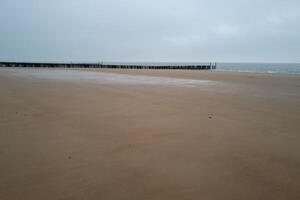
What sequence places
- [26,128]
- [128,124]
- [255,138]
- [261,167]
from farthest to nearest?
[128,124] → [26,128] → [255,138] → [261,167]

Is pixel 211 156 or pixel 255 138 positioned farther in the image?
pixel 255 138

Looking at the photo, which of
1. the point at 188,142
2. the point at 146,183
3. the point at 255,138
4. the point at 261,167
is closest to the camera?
the point at 146,183

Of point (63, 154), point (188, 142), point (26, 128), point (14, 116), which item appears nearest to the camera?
point (63, 154)

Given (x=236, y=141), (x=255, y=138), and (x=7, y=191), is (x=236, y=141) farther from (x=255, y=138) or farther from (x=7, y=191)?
(x=7, y=191)

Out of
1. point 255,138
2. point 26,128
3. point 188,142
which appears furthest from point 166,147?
point 26,128

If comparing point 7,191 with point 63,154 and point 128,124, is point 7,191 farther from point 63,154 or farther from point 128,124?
point 128,124

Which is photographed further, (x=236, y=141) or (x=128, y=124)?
(x=128, y=124)

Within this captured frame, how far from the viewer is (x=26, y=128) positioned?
15.7 ft

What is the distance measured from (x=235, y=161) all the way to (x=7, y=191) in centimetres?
287

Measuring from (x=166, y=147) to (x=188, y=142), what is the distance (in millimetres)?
472

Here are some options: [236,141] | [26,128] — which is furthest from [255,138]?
[26,128]

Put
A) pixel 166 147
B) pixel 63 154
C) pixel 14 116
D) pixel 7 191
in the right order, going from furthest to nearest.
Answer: pixel 14 116
pixel 166 147
pixel 63 154
pixel 7 191

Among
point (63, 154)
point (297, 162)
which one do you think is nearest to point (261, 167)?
point (297, 162)

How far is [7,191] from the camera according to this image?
249 centimetres
